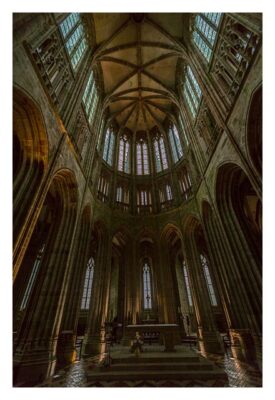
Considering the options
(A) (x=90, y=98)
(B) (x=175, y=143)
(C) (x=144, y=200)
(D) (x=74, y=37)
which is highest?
(B) (x=175, y=143)

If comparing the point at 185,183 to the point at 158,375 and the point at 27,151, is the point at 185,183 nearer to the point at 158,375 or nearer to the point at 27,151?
the point at 27,151

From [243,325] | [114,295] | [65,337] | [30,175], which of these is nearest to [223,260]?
[243,325]

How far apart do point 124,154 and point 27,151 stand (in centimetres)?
1487

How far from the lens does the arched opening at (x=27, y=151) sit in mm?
6629

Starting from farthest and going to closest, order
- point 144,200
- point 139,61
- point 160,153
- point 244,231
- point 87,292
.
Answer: point 160,153 → point 144,200 → point 87,292 → point 139,61 → point 244,231

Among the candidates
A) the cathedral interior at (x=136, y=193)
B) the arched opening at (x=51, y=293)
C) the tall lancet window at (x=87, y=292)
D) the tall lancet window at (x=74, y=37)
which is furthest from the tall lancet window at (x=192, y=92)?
the tall lancet window at (x=87, y=292)

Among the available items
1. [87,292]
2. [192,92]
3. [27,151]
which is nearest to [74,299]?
[27,151]

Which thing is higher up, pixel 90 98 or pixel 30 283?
pixel 90 98

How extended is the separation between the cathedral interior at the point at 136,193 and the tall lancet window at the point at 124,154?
18cm

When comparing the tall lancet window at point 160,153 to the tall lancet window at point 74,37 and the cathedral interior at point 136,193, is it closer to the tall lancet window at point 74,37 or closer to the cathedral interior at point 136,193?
the cathedral interior at point 136,193

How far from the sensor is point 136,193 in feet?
65.3

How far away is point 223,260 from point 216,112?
788 centimetres

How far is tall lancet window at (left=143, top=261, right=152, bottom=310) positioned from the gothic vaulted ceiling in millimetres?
17011

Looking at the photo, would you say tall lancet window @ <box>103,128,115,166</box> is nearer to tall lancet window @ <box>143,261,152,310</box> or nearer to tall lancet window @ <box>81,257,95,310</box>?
tall lancet window @ <box>81,257,95,310</box>
